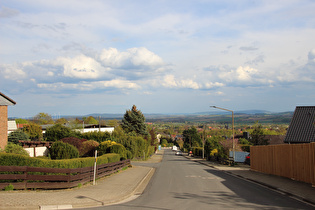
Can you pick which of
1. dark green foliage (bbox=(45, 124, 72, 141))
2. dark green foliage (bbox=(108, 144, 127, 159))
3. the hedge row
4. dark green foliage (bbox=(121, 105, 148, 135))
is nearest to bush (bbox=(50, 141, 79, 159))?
dark green foliage (bbox=(108, 144, 127, 159))

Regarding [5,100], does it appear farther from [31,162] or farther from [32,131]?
[32,131]

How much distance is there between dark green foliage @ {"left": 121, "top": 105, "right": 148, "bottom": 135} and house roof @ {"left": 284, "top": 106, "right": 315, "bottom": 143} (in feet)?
159

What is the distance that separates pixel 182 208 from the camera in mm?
10852

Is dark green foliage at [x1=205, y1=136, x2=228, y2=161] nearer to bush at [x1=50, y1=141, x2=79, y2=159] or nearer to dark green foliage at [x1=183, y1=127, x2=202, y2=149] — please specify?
bush at [x1=50, y1=141, x2=79, y2=159]

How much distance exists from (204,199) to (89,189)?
19.2 feet

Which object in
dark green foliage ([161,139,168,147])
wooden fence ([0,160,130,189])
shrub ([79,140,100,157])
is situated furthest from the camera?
dark green foliage ([161,139,168,147])

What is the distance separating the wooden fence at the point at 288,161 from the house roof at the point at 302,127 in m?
5.85

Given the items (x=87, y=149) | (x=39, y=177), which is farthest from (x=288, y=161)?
(x=87, y=149)

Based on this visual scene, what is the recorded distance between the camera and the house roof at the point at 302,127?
3123 centimetres

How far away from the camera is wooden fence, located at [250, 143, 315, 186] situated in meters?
16.7

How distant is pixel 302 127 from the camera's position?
32.5 meters

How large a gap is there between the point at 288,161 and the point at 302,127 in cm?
1392

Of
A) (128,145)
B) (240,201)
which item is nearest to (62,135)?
(128,145)

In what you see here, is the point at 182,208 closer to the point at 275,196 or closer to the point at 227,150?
the point at 275,196
